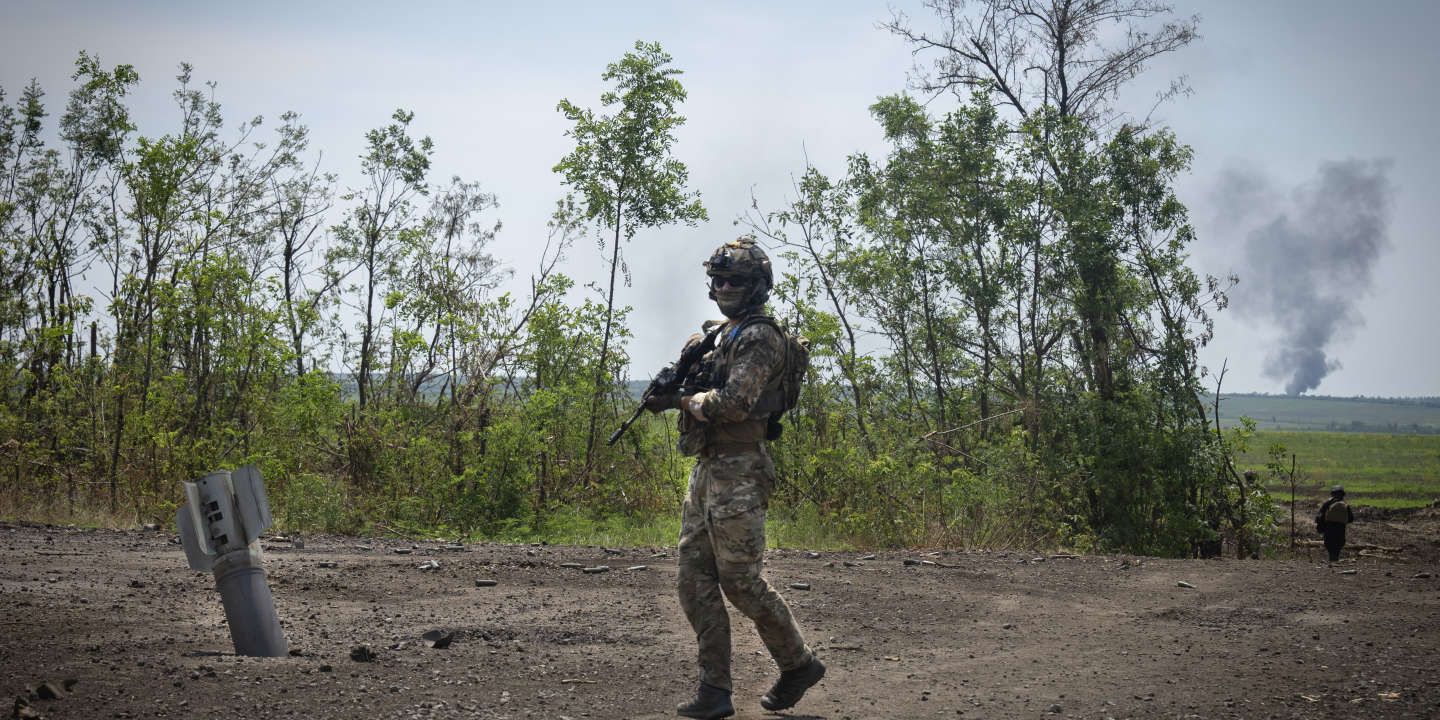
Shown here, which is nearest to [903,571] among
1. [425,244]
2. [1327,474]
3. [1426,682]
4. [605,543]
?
[605,543]

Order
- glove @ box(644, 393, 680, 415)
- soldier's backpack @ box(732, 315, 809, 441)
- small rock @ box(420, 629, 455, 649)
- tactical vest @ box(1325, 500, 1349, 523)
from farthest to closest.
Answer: tactical vest @ box(1325, 500, 1349, 523)
small rock @ box(420, 629, 455, 649)
glove @ box(644, 393, 680, 415)
soldier's backpack @ box(732, 315, 809, 441)

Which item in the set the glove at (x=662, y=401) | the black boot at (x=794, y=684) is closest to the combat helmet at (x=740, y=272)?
the glove at (x=662, y=401)

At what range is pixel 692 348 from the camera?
512 cm

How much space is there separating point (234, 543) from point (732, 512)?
2.43 metres

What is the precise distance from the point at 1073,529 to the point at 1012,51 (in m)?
8.53

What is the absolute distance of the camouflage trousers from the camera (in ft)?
15.2

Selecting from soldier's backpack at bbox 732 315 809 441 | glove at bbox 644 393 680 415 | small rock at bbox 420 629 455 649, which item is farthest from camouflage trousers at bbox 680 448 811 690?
small rock at bbox 420 629 455 649

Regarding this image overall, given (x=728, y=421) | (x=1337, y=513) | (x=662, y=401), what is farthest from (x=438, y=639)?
(x=1337, y=513)

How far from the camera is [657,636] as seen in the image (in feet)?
20.8

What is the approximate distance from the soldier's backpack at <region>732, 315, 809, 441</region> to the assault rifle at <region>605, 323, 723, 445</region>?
0.22m

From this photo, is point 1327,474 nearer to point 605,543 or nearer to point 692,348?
point 605,543

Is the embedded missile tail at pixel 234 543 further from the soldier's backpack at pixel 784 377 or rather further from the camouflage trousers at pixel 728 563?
the soldier's backpack at pixel 784 377

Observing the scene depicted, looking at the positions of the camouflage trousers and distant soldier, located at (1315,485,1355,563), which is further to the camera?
distant soldier, located at (1315,485,1355,563)

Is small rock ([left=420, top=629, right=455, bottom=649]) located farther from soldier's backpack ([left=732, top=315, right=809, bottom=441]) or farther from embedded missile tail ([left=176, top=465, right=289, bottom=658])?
soldier's backpack ([left=732, top=315, right=809, bottom=441])
